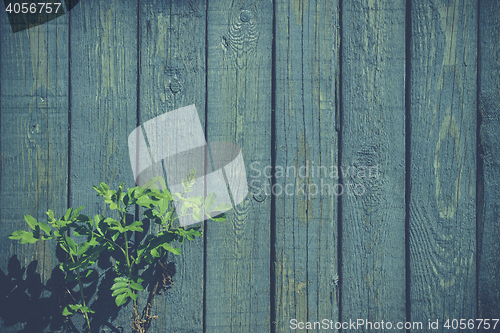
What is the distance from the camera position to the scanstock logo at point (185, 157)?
4.55ft

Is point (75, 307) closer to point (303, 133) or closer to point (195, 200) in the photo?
point (195, 200)

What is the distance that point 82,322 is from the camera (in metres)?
1.37

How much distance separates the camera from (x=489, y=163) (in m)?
1.41

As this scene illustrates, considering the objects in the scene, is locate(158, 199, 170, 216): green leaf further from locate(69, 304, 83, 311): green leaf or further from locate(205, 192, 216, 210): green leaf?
locate(69, 304, 83, 311): green leaf

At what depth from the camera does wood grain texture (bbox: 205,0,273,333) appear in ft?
4.56

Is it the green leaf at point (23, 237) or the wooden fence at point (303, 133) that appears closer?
the green leaf at point (23, 237)

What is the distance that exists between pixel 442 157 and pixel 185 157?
3.27ft

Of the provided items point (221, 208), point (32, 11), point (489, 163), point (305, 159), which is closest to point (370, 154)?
point (305, 159)

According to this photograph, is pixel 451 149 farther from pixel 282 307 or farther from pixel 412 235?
pixel 282 307

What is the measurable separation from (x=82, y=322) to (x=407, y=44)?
1643mm

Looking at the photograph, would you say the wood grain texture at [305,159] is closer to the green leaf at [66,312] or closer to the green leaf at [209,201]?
the green leaf at [209,201]

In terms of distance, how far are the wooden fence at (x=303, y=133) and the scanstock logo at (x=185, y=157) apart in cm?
4

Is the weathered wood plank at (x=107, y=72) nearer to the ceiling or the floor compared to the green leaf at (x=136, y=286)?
nearer to the ceiling

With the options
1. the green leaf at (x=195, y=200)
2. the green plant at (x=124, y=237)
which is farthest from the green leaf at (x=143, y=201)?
the green leaf at (x=195, y=200)
